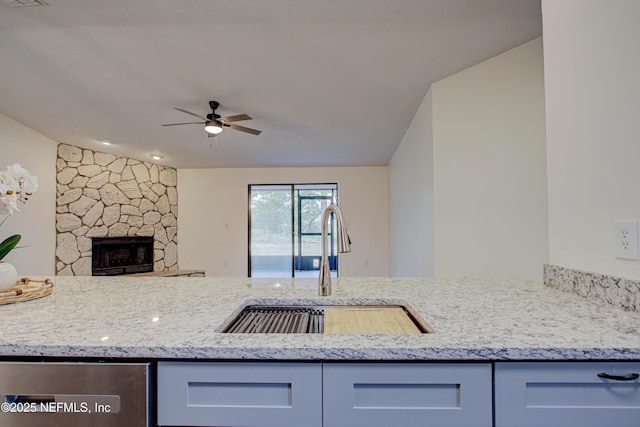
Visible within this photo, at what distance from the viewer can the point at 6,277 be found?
1064mm

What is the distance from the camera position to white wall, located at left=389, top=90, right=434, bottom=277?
9.17 ft

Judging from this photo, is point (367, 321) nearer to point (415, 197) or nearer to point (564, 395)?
point (564, 395)

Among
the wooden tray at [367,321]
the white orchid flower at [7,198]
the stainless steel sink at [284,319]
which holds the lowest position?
the stainless steel sink at [284,319]

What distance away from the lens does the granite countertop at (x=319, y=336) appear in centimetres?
63

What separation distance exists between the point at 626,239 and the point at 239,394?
1162 mm

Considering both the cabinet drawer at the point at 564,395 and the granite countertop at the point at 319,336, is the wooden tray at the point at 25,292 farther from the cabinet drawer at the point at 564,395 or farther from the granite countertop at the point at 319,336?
the cabinet drawer at the point at 564,395

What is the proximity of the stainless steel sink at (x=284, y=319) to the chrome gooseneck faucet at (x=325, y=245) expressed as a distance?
9cm

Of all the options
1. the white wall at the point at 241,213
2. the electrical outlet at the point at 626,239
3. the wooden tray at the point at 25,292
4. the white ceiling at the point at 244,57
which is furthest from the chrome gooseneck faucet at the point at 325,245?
the white wall at the point at 241,213

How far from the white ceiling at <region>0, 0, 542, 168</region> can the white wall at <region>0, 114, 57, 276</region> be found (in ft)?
0.89

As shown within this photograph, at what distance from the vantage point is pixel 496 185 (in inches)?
96.5

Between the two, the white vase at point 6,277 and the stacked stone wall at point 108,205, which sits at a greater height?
the stacked stone wall at point 108,205

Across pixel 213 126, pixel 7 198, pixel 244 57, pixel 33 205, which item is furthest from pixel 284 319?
pixel 33 205

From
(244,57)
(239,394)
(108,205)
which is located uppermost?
(244,57)

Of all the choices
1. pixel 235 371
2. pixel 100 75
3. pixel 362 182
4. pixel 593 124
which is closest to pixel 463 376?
pixel 235 371
